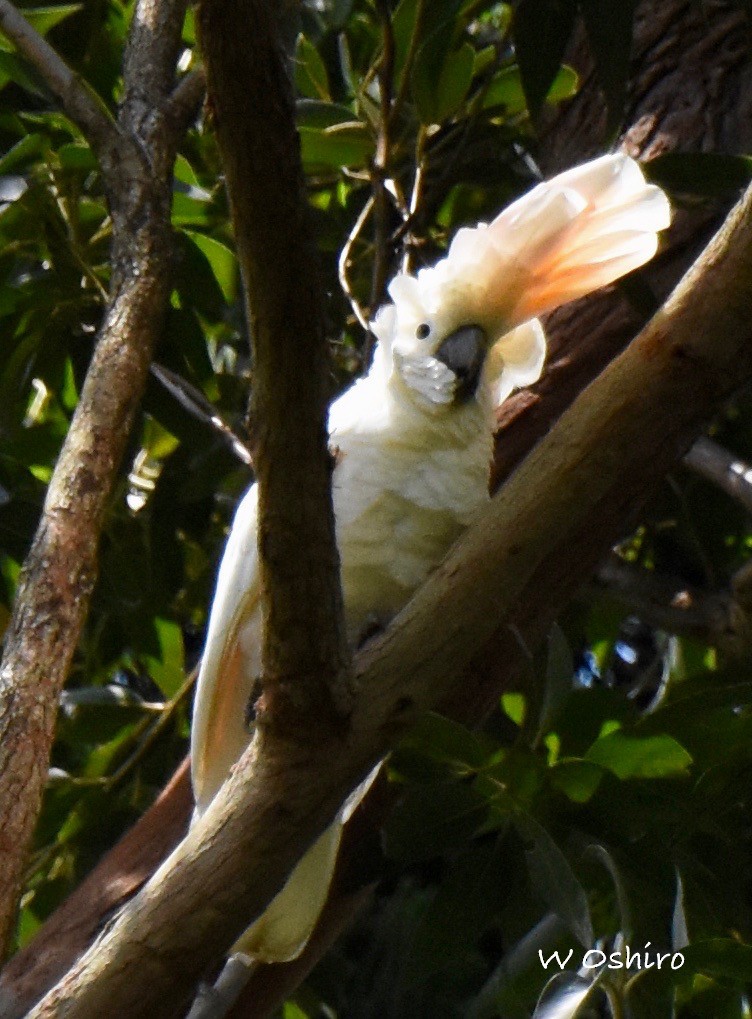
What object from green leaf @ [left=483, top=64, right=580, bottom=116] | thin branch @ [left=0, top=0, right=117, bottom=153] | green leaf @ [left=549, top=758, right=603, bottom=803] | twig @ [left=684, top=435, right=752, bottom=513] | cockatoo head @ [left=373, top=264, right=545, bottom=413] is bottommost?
twig @ [left=684, top=435, right=752, bottom=513]

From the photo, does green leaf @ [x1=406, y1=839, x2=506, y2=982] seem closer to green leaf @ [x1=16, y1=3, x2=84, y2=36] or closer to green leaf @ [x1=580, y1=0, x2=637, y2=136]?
green leaf @ [x1=580, y1=0, x2=637, y2=136]

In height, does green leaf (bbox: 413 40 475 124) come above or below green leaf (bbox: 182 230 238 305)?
above

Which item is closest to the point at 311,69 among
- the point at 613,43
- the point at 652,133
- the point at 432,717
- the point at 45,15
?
the point at 45,15

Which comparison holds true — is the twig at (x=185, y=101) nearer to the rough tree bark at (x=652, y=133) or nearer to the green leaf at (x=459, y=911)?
the rough tree bark at (x=652, y=133)

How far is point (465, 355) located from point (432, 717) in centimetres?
55

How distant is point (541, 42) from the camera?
157 cm

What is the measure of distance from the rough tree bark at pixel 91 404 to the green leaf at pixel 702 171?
650 mm

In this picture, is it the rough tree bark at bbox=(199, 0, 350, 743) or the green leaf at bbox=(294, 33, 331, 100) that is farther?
the green leaf at bbox=(294, 33, 331, 100)

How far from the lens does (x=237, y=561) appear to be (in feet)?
5.50

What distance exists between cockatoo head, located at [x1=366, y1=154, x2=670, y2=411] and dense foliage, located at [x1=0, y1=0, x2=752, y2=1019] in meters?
0.10

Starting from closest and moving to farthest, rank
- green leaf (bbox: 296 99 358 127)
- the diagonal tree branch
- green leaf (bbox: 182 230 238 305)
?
1. the diagonal tree branch
2. green leaf (bbox: 296 99 358 127)
3. green leaf (bbox: 182 230 238 305)

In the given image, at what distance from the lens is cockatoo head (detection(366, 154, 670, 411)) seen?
150cm

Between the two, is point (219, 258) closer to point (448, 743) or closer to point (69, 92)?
point (69, 92)

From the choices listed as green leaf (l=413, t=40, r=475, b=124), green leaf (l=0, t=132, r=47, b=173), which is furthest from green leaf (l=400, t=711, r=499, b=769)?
green leaf (l=0, t=132, r=47, b=173)
